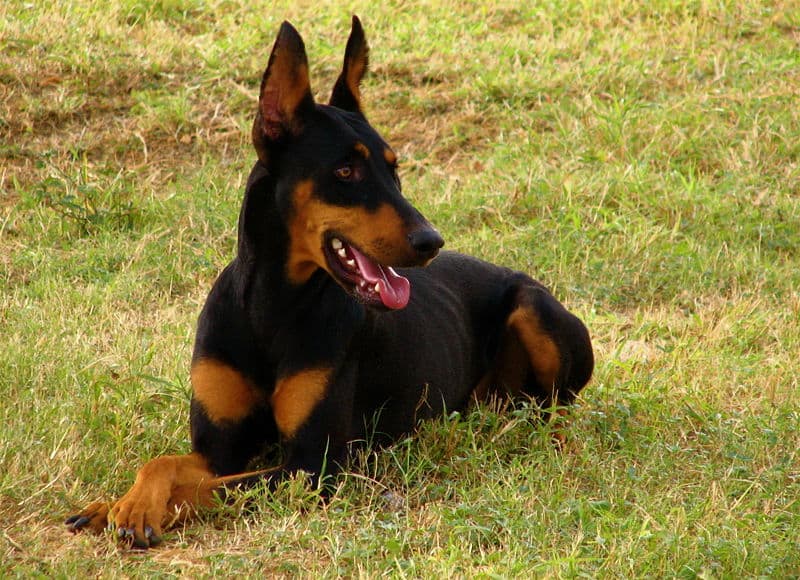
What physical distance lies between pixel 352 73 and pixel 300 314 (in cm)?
101

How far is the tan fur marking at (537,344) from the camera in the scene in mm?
5848

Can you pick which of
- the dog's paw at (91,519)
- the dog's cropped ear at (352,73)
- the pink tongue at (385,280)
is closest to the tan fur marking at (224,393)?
the dog's paw at (91,519)

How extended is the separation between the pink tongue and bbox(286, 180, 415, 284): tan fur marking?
0.09m

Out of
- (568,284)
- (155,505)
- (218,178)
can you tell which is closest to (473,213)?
(568,284)

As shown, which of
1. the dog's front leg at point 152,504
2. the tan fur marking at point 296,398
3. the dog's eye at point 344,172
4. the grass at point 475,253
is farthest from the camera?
the tan fur marking at point 296,398

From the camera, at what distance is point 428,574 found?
13.4 ft

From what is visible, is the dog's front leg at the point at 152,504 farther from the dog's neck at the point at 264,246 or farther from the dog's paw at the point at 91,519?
the dog's neck at the point at 264,246

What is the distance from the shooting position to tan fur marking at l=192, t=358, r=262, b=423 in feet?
15.5

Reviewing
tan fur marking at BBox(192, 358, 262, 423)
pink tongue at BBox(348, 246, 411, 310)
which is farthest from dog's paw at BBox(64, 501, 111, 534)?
pink tongue at BBox(348, 246, 411, 310)

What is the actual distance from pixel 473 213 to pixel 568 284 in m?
1.16

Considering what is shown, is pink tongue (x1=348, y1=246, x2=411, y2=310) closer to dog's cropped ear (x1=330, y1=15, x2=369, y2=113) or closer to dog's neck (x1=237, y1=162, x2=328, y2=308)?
dog's neck (x1=237, y1=162, x2=328, y2=308)

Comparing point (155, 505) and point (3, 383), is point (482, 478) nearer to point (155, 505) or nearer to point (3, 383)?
point (155, 505)

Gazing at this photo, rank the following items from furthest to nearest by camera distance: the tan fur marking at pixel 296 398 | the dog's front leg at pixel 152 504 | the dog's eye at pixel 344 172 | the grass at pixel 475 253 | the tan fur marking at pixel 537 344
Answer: the tan fur marking at pixel 537 344 → the tan fur marking at pixel 296 398 → the dog's eye at pixel 344 172 → the grass at pixel 475 253 → the dog's front leg at pixel 152 504

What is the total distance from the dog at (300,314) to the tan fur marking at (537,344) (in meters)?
0.78
